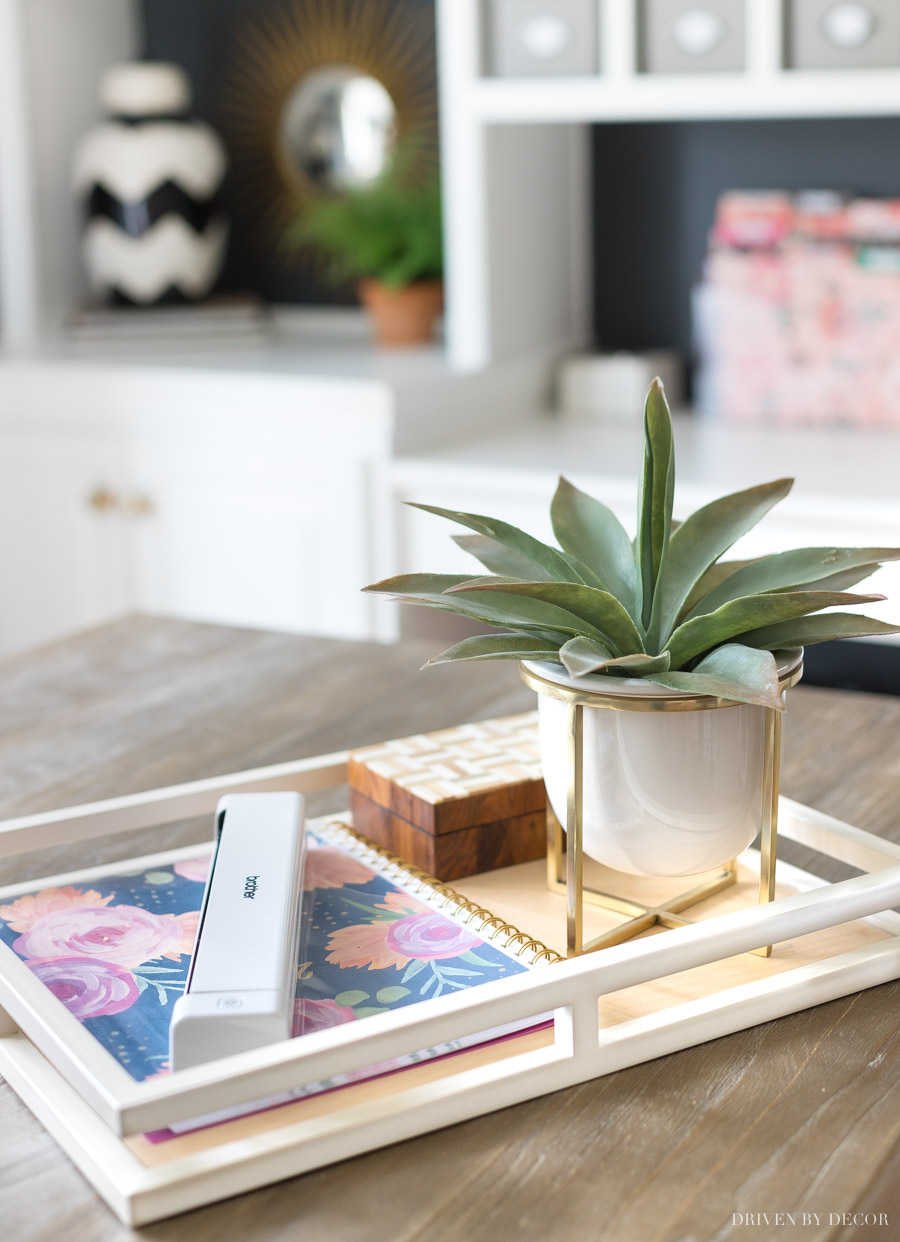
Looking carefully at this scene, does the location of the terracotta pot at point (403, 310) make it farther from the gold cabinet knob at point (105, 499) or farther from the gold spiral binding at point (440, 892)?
the gold spiral binding at point (440, 892)

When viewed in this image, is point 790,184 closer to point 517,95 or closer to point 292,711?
point 517,95

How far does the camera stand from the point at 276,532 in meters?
2.43

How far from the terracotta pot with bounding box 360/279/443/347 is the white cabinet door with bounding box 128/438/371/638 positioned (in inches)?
16.8

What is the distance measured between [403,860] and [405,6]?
2.20m

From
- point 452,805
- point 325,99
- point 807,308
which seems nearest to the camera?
point 452,805

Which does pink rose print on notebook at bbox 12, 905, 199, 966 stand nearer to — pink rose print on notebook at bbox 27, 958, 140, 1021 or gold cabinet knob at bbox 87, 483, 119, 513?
pink rose print on notebook at bbox 27, 958, 140, 1021

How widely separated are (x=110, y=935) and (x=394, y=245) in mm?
2006

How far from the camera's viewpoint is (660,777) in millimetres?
763

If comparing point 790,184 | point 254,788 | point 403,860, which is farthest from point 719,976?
point 790,184

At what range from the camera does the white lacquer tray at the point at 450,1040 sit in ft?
2.07

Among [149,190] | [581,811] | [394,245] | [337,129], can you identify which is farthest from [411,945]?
[337,129]

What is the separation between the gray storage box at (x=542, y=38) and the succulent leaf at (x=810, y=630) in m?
1.67

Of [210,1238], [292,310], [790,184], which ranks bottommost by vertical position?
[210,1238]

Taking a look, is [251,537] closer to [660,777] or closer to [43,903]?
[43,903]
